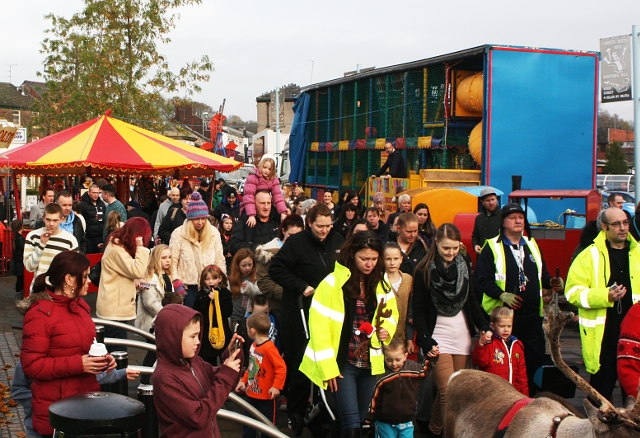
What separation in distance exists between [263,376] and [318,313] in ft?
4.22

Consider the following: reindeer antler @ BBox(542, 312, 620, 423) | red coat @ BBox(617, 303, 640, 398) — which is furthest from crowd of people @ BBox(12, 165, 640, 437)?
reindeer antler @ BBox(542, 312, 620, 423)

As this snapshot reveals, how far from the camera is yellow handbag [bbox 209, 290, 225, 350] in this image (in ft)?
28.0

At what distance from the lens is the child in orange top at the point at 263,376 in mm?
7336

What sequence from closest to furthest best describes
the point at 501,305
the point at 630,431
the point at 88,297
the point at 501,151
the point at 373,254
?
1. the point at 630,431
2. the point at 373,254
3. the point at 501,305
4. the point at 88,297
5. the point at 501,151

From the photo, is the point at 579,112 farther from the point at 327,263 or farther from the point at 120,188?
the point at 327,263

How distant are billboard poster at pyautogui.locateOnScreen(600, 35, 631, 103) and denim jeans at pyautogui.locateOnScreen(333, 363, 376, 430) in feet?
47.1

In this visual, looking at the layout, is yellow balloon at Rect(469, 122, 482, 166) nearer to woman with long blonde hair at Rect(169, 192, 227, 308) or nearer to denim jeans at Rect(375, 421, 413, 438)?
woman with long blonde hair at Rect(169, 192, 227, 308)

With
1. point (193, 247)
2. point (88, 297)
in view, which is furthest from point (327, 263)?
point (88, 297)

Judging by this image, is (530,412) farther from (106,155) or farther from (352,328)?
(106,155)

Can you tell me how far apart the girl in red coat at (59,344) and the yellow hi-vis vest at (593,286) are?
142 inches

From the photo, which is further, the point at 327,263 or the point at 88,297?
the point at 88,297

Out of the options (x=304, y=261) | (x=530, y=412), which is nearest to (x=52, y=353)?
(x=530, y=412)

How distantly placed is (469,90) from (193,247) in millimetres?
11606

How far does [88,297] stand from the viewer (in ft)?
50.7
